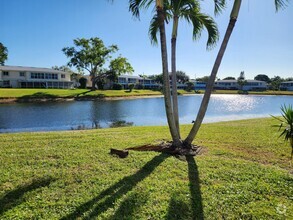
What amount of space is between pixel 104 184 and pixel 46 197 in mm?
1155

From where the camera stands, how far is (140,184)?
207 inches

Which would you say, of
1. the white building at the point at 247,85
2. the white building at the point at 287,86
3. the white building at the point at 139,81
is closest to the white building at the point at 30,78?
the white building at the point at 139,81

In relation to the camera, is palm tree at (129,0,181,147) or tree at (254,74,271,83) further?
tree at (254,74,271,83)

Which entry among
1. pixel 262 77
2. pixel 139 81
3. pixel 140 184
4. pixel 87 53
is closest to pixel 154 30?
pixel 140 184

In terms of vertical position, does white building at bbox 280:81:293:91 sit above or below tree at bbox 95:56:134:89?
below

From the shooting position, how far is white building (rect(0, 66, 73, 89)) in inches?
2141

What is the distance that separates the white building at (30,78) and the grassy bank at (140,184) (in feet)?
176

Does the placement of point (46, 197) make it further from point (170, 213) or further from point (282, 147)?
point (282, 147)

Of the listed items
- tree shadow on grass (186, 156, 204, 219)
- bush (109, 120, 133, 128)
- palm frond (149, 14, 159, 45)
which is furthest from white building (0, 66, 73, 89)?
tree shadow on grass (186, 156, 204, 219)

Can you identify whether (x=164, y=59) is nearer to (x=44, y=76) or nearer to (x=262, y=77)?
(x=44, y=76)

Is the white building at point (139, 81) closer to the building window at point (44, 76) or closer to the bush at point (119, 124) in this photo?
the building window at point (44, 76)

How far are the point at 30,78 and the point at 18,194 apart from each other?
5875 centimetres

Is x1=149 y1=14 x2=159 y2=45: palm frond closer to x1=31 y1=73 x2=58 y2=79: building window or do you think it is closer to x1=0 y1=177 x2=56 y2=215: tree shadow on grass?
x1=0 y1=177 x2=56 y2=215: tree shadow on grass

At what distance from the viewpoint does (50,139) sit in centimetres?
919
